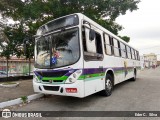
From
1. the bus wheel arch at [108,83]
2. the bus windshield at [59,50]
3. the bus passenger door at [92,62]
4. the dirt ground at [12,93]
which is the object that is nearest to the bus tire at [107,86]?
the bus wheel arch at [108,83]

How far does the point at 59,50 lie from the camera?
6.31 metres

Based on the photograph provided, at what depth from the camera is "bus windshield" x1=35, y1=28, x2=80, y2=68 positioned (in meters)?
6.03

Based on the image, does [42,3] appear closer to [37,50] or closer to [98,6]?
[98,6]

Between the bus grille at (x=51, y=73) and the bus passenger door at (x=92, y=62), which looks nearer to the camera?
the bus grille at (x=51, y=73)

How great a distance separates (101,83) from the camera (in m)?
7.10

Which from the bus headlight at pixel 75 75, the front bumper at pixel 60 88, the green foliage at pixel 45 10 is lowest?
the front bumper at pixel 60 88

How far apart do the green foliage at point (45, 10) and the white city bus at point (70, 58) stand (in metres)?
4.05

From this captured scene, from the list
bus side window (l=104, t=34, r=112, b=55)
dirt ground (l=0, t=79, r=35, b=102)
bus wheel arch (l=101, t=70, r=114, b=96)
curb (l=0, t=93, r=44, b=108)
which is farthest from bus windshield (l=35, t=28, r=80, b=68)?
bus wheel arch (l=101, t=70, r=114, b=96)

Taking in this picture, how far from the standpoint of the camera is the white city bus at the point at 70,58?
5848 millimetres

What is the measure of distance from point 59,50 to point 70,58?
58 centimetres

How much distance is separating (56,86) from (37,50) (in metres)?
1.89

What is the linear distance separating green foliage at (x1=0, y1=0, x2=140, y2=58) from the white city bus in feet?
13.3

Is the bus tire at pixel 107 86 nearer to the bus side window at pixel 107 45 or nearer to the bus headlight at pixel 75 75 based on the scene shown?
the bus side window at pixel 107 45

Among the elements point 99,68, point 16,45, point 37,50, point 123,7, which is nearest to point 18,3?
point 16,45
